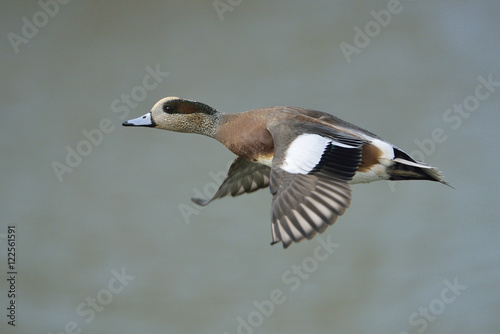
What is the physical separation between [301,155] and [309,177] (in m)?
0.05

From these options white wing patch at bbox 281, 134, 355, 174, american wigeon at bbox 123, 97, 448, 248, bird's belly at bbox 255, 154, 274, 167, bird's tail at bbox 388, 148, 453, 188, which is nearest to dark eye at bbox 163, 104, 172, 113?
american wigeon at bbox 123, 97, 448, 248

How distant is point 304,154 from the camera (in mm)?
1301

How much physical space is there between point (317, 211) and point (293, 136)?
0.19 metres

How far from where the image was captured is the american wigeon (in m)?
1.24

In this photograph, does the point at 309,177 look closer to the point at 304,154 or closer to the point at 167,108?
the point at 304,154

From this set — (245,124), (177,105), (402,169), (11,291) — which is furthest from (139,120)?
(11,291)

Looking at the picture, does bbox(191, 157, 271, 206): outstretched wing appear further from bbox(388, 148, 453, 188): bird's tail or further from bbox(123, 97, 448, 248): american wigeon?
bbox(388, 148, 453, 188): bird's tail

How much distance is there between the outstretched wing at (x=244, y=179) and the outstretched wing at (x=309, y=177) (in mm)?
359

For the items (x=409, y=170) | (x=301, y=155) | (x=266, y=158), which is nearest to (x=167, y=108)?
(x=266, y=158)

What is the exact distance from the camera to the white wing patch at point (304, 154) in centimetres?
129

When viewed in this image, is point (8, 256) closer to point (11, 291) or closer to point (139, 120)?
point (11, 291)

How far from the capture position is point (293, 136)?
52.9 inches

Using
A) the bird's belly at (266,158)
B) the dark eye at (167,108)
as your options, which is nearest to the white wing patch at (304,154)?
the bird's belly at (266,158)

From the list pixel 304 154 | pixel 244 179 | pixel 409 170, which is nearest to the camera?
pixel 304 154
